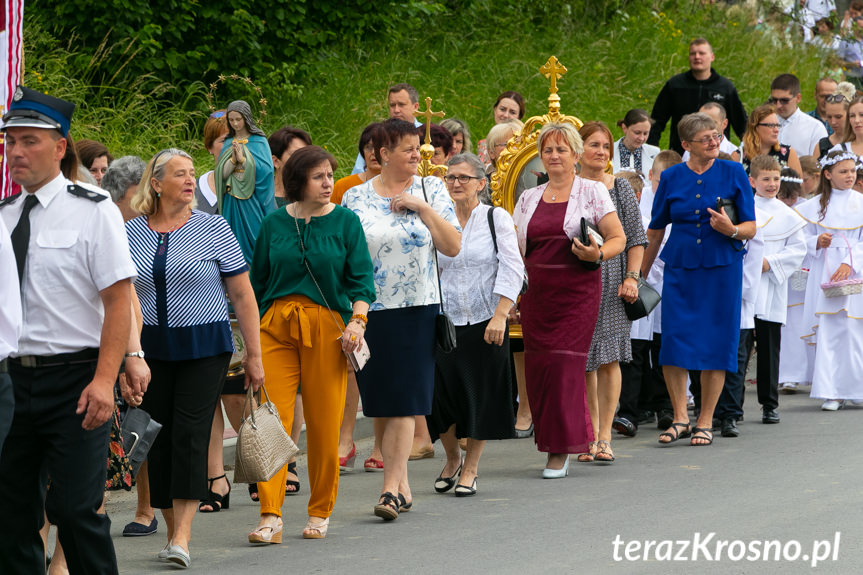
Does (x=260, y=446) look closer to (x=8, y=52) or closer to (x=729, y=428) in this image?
(x=8, y=52)

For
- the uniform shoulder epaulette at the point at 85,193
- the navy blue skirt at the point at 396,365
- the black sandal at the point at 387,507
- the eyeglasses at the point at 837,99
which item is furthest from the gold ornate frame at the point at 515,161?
the uniform shoulder epaulette at the point at 85,193

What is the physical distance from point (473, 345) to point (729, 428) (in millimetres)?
2645

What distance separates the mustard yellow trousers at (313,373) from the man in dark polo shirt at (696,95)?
921 cm

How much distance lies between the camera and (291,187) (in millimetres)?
7418

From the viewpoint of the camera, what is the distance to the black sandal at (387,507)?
7.67m

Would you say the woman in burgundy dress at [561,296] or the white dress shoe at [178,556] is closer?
the white dress shoe at [178,556]

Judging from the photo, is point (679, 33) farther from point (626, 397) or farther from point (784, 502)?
point (784, 502)

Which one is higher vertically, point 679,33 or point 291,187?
point 679,33

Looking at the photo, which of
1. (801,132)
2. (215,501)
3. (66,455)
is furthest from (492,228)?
(801,132)

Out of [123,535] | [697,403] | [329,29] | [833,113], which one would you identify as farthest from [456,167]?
[329,29]

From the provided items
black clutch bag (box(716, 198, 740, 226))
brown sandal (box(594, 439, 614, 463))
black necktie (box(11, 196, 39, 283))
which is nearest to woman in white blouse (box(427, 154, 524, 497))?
brown sandal (box(594, 439, 614, 463))

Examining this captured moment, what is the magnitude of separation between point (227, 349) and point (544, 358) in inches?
108

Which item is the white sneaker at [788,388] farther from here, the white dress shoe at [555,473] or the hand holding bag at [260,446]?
the hand holding bag at [260,446]

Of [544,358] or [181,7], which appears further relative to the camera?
[181,7]
